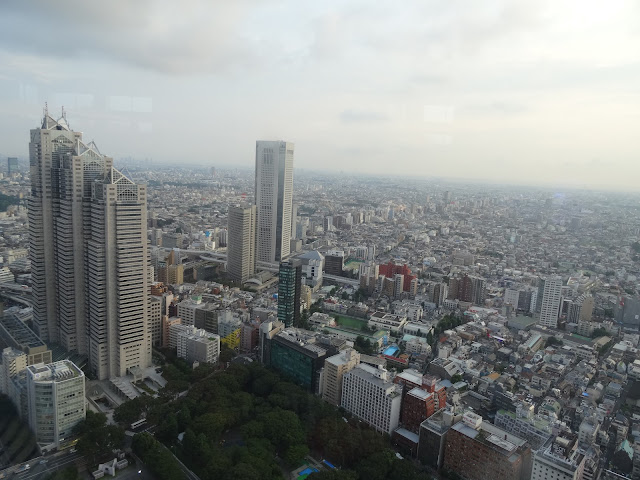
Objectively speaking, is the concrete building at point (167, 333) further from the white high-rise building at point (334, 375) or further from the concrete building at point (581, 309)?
the concrete building at point (581, 309)

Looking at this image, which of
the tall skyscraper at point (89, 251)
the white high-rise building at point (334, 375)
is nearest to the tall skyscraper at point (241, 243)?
the tall skyscraper at point (89, 251)

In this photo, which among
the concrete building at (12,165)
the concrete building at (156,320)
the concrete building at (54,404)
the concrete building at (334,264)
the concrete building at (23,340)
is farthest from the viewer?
the concrete building at (334,264)

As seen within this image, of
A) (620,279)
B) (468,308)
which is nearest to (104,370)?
(468,308)

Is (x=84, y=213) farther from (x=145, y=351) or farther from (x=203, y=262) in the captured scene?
(x=203, y=262)

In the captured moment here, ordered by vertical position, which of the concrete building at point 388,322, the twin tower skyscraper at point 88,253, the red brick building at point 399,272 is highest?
the twin tower skyscraper at point 88,253

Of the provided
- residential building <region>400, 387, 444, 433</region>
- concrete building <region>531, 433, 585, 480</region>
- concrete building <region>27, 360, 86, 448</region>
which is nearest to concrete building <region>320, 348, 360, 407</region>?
residential building <region>400, 387, 444, 433</region>

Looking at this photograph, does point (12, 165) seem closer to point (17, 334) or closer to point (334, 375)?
point (17, 334)

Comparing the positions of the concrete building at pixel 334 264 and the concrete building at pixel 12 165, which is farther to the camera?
the concrete building at pixel 334 264
